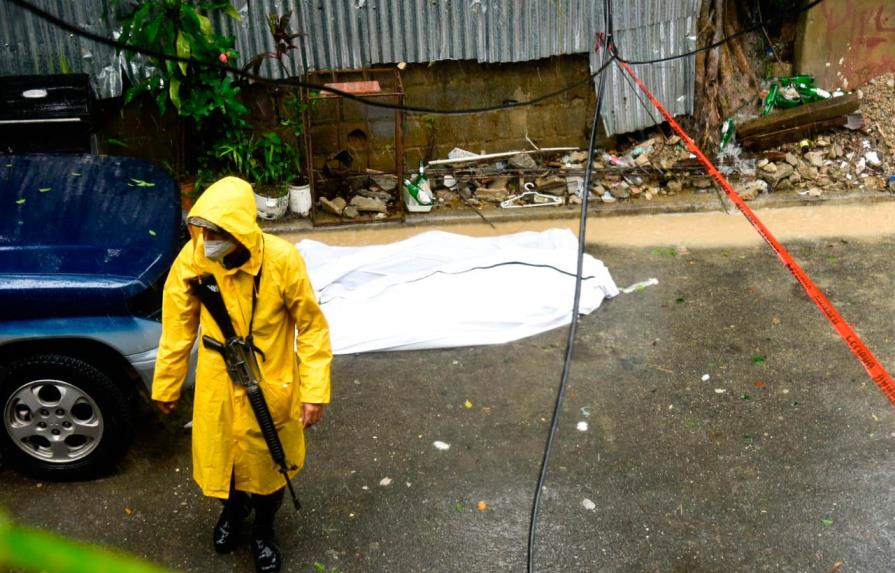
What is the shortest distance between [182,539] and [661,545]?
2392mm

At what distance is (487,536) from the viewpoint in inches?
170

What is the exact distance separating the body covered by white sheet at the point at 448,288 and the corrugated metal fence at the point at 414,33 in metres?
2.14

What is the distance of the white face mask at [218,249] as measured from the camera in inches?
129

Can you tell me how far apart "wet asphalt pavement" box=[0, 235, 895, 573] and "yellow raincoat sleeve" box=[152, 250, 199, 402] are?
1.06 meters

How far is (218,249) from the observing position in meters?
3.28

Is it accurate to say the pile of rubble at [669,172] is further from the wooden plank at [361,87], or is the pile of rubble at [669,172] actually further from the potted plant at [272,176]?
the potted plant at [272,176]

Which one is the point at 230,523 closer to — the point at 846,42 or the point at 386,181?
the point at 386,181

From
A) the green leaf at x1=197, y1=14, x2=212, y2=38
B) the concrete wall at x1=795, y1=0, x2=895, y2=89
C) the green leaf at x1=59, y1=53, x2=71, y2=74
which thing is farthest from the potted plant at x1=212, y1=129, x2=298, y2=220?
the concrete wall at x1=795, y1=0, x2=895, y2=89

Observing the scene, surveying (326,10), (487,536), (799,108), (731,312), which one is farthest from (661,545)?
(799,108)

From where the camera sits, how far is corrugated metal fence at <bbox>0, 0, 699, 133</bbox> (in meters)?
7.85

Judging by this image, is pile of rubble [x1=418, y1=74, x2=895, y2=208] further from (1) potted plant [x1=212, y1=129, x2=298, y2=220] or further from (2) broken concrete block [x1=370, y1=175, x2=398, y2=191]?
(1) potted plant [x1=212, y1=129, x2=298, y2=220]

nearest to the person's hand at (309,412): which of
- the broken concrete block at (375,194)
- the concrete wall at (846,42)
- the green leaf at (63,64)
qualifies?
the broken concrete block at (375,194)

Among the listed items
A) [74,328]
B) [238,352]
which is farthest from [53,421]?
[238,352]

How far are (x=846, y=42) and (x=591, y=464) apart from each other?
7.12 meters
